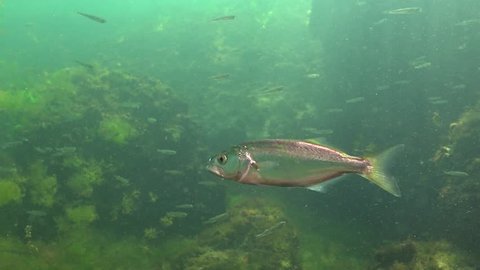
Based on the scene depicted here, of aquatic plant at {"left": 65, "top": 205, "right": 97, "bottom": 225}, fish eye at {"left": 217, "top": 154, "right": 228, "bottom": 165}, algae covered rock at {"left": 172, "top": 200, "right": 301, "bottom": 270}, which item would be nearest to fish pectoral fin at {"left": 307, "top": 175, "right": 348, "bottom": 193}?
fish eye at {"left": 217, "top": 154, "right": 228, "bottom": 165}

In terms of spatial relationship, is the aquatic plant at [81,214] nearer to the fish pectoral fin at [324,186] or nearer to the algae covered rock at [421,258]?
the algae covered rock at [421,258]

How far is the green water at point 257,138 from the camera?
9859 mm

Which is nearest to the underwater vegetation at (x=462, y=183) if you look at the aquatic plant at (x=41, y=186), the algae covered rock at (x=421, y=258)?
the algae covered rock at (x=421, y=258)

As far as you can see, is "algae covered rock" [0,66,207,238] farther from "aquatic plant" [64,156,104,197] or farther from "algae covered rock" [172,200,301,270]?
"algae covered rock" [172,200,301,270]

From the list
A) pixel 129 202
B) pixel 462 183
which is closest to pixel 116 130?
pixel 129 202

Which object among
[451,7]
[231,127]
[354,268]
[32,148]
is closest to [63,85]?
[32,148]

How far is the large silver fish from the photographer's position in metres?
2.91

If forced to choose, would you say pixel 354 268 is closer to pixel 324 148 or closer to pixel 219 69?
pixel 324 148

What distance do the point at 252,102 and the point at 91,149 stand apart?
9.08m

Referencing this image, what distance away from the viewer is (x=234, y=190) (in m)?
15.0

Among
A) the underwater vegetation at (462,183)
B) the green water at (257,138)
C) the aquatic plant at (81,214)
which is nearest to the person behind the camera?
the green water at (257,138)

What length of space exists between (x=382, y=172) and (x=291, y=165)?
761 millimetres

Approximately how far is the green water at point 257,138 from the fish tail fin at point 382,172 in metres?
5.49

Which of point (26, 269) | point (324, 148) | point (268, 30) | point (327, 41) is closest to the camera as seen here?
point (324, 148)
